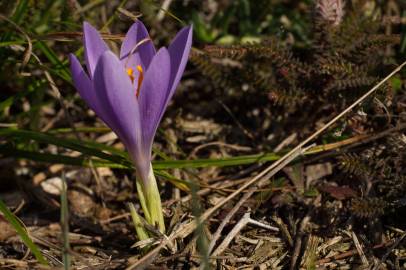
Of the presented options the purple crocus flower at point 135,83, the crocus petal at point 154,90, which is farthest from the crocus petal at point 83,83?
the crocus petal at point 154,90

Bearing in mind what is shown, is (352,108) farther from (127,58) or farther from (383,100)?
(127,58)

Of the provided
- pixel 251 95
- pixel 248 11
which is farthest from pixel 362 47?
pixel 248 11

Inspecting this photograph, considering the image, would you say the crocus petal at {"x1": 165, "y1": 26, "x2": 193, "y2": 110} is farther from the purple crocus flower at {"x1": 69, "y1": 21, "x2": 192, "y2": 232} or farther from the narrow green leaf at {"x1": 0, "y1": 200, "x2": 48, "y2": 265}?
the narrow green leaf at {"x1": 0, "y1": 200, "x2": 48, "y2": 265}

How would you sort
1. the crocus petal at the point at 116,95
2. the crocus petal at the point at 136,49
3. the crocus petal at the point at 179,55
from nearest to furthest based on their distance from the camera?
the crocus petal at the point at 116,95
the crocus petal at the point at 179,55
the crocus petal at the point at 136,49

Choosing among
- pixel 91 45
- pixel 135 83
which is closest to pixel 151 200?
pixel 135 83

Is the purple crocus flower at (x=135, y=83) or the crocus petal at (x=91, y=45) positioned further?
the crocus petal at (x=91, y=45)

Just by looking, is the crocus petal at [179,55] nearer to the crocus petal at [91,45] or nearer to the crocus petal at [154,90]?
the crocus petal at [154,90]

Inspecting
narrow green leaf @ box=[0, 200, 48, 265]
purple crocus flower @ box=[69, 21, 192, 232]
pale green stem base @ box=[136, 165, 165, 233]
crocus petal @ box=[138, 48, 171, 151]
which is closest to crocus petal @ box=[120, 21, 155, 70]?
purple crocus flower @ box=[69, 21, 192, 232]
